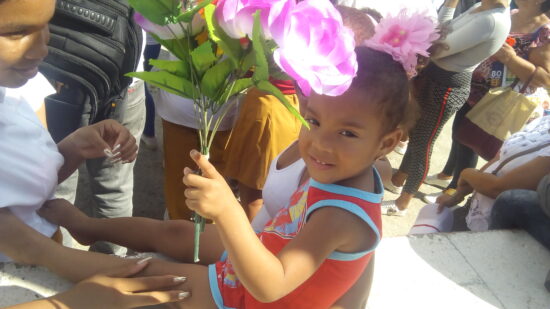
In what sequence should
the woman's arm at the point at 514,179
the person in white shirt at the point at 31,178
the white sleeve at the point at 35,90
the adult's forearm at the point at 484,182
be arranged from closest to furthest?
the person in white shirt at the point at 31,178
the white sleeve at the point at 35,90
the woman's arm at the point at 514,179
the adult's forearm at the point at 484,182

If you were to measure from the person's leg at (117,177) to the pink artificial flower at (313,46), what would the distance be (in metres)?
1.45

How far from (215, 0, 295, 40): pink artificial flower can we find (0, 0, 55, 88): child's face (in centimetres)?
55

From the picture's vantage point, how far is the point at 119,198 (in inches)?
90.0

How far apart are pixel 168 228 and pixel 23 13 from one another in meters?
0.77

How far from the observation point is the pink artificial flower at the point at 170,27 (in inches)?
34.2

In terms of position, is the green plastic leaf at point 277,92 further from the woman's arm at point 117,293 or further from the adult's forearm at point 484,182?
the adult's forearm at point 484,182

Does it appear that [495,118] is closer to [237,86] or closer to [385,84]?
Answer: [385,84]

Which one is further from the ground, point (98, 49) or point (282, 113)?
point (98, 49)

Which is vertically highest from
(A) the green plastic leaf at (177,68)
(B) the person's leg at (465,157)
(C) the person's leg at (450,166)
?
(A) the green plastic leaf at (177,68)

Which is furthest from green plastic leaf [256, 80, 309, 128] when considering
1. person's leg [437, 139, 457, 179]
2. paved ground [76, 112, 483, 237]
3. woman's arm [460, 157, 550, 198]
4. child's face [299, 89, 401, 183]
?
person's leg [437, 139, 457, 179]

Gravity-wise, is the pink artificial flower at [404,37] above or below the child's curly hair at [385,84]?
above

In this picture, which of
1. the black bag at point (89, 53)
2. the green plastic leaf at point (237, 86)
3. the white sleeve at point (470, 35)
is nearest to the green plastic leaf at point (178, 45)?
the green plastic leaf at point (237, 86)

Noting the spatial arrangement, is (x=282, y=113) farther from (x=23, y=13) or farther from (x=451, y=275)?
(x=23, y=13)

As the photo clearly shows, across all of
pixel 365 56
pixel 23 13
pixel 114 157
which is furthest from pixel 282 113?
pixel 23 13
